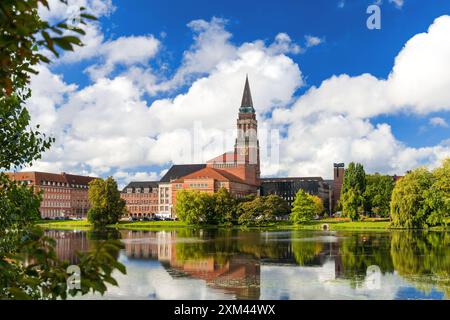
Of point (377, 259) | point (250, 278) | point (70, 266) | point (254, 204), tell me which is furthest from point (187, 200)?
point (70, 266)

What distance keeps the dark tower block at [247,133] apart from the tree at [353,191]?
4751 cm

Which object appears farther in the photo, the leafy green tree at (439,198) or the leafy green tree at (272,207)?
the leafy green tree at (272,207)

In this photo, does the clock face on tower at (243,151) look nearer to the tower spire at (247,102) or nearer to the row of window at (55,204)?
the tower spire at (247,102)

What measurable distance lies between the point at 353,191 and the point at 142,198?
75395mm

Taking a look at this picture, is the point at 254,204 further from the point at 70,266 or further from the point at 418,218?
the point at 70,266

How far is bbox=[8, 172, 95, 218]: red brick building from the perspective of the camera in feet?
414

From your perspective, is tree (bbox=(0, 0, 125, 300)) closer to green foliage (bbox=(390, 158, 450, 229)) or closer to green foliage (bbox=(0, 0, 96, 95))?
green foliage (bbox=(0, 0, 96, 95))

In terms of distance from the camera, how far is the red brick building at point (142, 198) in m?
148

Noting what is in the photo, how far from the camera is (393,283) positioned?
21094mm

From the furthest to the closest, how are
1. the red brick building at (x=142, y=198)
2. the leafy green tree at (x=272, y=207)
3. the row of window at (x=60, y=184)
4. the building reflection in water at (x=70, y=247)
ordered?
the red brick building at (x=142, y=198), the row of window at (x=60, y=184), the leafy green tree at (x=272, y=207), the building reflection in water at (x=70, y=247)

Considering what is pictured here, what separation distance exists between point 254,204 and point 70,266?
8939 cm

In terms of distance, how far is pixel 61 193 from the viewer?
132250 millimetres

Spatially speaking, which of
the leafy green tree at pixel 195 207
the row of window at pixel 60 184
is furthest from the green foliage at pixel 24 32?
the row of window at pixel 60 184

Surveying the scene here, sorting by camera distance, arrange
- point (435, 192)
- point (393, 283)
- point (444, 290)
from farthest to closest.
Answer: point (435, 192)
point (393, 283)
point (444, 290)
